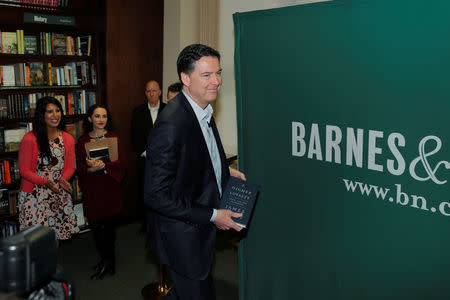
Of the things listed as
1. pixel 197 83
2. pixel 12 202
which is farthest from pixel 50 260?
pixel 12 202

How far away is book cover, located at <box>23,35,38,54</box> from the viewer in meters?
4.39

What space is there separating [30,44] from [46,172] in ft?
5.46

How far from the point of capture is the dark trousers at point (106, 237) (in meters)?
3.59

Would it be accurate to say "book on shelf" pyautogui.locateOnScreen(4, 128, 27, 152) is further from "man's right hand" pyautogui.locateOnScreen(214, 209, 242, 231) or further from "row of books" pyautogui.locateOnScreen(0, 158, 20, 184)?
"man's right hand" pyautogui.locateOnScreen(214, 209, 242, 231)

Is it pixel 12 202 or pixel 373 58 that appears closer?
pixel 373 58

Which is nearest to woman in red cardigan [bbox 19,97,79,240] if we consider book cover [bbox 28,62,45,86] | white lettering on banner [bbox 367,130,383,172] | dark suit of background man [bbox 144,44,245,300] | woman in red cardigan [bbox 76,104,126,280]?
woman in red cardigan [bbox 76,104,126,280]

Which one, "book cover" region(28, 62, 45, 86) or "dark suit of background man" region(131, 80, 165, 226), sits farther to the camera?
"dark suit of background man" region(131, 80, 165, 226)

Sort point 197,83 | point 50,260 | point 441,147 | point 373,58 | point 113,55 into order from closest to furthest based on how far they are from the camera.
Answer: point 50,260 < point 441,147 < point 373,58 < point 197,83 < point 113,55

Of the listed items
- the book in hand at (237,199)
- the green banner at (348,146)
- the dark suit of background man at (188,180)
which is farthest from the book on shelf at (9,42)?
the book in hand at (237,199)

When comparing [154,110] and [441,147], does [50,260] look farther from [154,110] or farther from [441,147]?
[154,110]

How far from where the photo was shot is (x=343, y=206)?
214 cm

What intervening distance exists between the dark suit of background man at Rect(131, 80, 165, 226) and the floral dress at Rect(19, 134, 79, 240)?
109cm

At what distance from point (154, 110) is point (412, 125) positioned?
3.46m

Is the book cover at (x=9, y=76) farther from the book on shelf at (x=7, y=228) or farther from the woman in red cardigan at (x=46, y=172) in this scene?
the book on shelf at (x=7, y=228)
